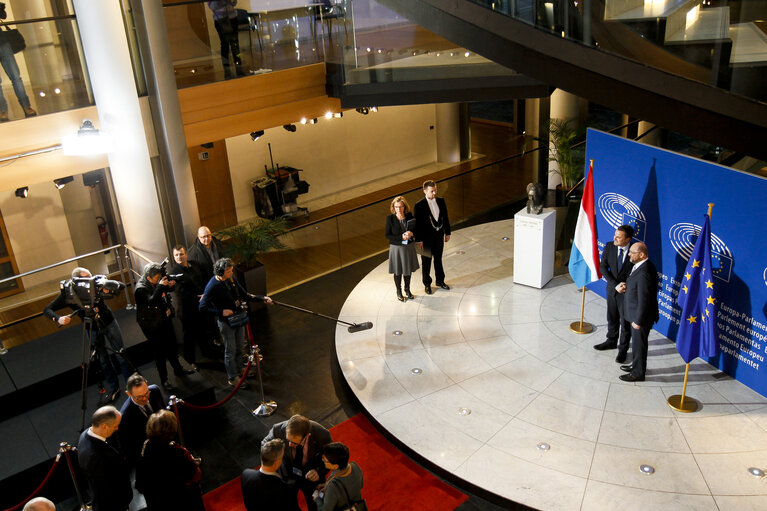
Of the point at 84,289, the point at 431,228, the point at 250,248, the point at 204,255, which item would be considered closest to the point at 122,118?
the point at 204,255

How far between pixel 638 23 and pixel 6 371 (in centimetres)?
833

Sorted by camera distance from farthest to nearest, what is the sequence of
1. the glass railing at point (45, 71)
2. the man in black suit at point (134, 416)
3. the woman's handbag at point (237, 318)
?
1. the glass railing at point (45, 71)
2. the woman's handbag at point (237, 318)
3. the man in black suit at point (134, 416)

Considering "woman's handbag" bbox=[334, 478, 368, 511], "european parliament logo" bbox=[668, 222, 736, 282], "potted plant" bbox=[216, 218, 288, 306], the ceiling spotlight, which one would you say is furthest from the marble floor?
the ceiling spotlight

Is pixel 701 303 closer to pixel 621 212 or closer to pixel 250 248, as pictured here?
pixel 621 212

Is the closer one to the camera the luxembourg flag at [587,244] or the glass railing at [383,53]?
the luxembourg flag at [587,244]

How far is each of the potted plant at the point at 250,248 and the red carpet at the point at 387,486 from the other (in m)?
4.09

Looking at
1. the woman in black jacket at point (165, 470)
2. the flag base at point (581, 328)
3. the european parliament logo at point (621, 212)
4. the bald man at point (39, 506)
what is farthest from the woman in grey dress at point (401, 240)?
the bald man at point (39, 506)

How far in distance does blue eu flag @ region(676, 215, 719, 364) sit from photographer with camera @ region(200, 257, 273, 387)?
506 cm

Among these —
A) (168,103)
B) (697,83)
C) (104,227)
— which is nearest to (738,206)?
(697,83)

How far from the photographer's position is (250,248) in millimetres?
10812

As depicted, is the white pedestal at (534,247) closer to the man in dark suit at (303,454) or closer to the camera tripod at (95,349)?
the man in dark suit at (303,454)

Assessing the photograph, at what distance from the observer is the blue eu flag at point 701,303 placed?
7352mm

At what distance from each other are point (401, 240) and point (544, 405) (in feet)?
11.2

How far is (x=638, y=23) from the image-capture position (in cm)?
714
